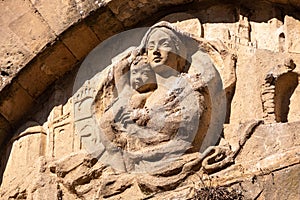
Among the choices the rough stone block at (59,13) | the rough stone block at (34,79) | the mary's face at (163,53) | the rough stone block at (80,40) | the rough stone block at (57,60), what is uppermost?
the rough stone block at (59,13)

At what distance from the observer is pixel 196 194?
7.60 meters

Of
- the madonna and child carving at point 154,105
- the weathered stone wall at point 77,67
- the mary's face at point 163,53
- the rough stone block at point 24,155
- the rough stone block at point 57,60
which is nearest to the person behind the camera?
the weathered stone wall at point 77,67

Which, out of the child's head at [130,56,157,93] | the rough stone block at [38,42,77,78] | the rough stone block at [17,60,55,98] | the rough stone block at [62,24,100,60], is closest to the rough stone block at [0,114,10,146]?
the rough stone block at [17,60,55,98]

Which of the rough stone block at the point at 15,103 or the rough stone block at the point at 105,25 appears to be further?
the rough stone block at the point at 15,103

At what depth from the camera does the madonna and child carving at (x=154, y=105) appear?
7922 mm

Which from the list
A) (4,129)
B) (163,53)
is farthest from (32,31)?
(163,53)

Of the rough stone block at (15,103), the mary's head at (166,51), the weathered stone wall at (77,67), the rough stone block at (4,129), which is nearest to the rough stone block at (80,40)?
the weathered stone wall at (77,67)

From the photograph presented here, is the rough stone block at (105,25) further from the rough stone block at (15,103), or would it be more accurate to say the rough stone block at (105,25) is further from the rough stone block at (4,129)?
the rough stone block at (4,129)

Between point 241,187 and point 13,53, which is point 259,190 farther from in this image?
point 13,53

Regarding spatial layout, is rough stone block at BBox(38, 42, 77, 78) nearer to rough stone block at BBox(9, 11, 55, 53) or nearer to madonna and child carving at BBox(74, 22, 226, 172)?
rough stone block at BBox(9, 11, 55, 53)

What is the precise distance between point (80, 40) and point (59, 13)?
246mm

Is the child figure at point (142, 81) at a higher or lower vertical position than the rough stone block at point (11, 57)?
lower

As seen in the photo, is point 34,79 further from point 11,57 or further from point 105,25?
point 105,25

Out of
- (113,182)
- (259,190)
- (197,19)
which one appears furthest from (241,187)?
(197,19)
